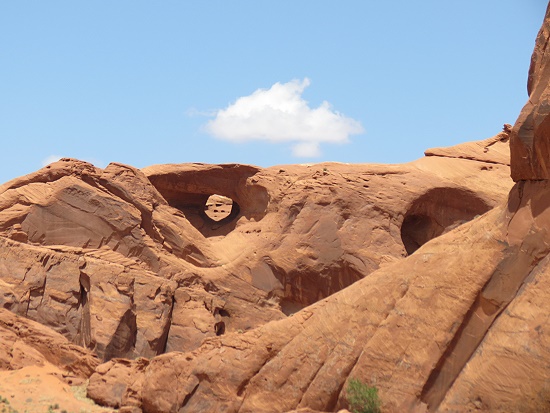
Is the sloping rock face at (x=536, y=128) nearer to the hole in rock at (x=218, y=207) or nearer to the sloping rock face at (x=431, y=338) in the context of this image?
the sloping rock face at (x=431, y=338)

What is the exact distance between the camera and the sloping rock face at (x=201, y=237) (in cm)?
2153

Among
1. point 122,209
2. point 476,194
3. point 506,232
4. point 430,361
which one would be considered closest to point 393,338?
point 430,361

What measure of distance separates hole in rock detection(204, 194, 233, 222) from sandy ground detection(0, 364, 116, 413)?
38.1 feet

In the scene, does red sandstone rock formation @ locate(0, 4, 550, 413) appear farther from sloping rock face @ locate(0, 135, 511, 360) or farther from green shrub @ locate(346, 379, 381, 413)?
green shrub @ locate(346, 379, 381, 413)

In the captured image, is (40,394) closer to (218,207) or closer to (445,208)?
(218,207)

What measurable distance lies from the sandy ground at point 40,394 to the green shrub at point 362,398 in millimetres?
5028

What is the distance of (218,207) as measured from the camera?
3067cm

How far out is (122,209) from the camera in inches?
931

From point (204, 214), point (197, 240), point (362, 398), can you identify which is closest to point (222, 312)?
point (197, 240)

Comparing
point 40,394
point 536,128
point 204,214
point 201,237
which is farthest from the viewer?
point 204,214

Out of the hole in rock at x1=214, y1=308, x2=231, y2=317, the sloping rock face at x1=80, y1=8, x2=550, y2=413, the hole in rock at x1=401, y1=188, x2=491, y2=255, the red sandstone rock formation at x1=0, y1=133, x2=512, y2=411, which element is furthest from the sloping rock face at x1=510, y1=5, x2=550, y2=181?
the hole in rock at x1=401, y1=188, x2=491, y2=255

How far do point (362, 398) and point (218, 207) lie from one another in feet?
56.5

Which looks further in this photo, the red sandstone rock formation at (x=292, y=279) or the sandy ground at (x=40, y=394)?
the sandy ground at (x=40, y=394)

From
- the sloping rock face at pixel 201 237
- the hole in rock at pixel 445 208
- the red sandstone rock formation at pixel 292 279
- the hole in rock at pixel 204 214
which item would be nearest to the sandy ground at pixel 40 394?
the red sandstone rock formation at pixel 292 279
